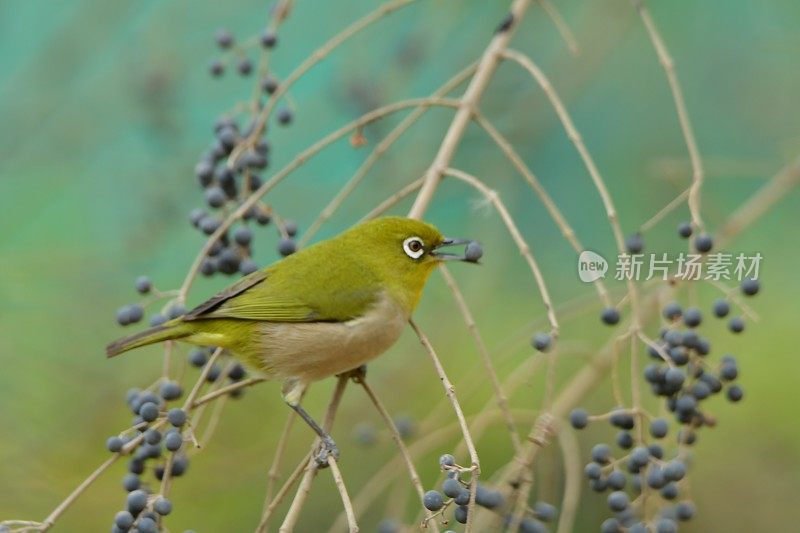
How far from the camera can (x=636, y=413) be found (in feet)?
8.52

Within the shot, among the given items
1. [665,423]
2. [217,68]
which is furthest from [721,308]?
[217,68]

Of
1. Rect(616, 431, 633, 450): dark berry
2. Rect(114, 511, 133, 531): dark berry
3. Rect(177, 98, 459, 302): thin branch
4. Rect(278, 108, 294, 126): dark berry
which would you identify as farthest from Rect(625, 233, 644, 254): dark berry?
Rect(114, 511, 133, 531): dark berry

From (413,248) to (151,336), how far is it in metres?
0.83

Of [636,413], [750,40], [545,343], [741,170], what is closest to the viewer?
[636,413]

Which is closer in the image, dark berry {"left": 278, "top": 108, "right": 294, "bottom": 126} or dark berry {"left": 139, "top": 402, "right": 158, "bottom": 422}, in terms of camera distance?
dark berry {"left": 139, "top": 402, "right": 158, "bottom": 422}

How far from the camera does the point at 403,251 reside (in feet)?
11.0

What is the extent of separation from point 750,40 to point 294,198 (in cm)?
225

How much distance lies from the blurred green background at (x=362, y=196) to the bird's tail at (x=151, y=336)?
2.45 feet

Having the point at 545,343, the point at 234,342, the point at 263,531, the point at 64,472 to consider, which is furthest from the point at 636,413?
the point at 64,472

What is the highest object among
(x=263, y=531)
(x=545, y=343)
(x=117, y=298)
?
(x=117, y=298)

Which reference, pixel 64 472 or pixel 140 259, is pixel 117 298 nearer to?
pixel 140 259

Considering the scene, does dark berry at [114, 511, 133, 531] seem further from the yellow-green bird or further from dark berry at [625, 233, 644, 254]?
dark berry at [625, 233, 644, 254]

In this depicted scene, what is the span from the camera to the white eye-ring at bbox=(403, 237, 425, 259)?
10.8ft

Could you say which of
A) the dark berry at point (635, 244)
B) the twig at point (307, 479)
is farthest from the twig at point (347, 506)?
the dark berry at point (635, 244)
